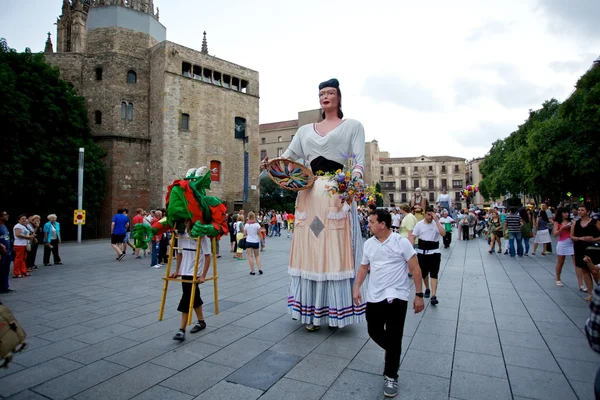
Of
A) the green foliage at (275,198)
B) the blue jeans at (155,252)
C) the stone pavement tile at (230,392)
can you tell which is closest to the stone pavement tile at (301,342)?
the stone pavement tile at (230,392)

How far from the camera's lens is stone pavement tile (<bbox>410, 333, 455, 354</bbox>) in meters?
A: 4.14

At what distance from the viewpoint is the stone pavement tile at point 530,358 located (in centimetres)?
366

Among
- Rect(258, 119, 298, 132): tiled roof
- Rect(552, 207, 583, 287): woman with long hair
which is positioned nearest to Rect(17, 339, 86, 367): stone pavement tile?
Rect(552, 207, 583, 287): woman with long hair

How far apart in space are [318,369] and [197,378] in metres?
1.15

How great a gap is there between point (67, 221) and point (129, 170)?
662 centimetres

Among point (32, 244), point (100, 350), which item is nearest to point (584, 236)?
point (100, 350)

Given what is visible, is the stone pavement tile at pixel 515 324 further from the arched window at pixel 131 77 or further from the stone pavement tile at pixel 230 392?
the arched window at pixel 131 77

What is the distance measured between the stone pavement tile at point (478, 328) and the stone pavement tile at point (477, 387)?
137 centimetres

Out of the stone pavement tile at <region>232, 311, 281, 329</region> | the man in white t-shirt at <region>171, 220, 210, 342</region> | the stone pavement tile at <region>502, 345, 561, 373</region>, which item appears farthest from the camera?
the stone pavement tile at <region>232, 311, 281, 329</region>

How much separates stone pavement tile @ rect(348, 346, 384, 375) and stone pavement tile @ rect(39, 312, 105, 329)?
405 cm

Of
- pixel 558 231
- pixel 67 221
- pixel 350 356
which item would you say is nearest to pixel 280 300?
pixel 350 356

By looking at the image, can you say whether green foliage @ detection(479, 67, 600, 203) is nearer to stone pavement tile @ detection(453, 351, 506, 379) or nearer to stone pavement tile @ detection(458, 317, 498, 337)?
stone pavement tile @ detection(458, 317, 498, 337)

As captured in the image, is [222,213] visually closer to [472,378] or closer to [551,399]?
[472,378]

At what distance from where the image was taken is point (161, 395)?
3074mm
